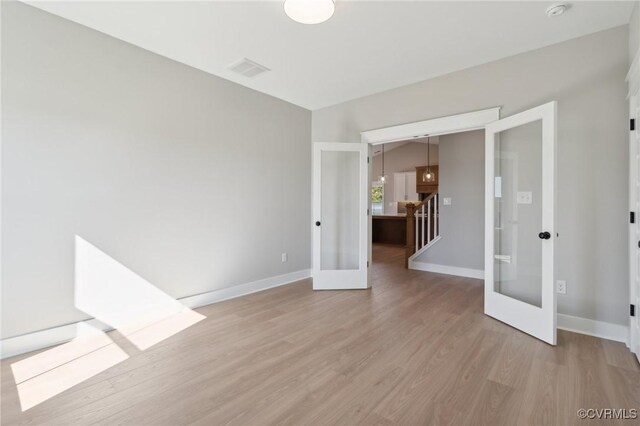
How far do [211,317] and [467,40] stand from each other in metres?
3.85

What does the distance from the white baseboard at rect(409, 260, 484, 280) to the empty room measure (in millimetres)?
1212

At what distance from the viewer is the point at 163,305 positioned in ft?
10.6

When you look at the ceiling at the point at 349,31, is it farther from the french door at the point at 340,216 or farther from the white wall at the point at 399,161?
the white wall at the point at 399,161

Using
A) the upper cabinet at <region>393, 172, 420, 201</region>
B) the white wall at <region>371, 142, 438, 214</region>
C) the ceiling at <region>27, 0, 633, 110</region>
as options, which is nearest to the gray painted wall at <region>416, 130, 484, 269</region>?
the ceiling at <region>27, 0, 633, 110</region>

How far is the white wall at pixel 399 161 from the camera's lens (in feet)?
32.4

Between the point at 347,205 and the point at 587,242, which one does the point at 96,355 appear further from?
the point at 587,242

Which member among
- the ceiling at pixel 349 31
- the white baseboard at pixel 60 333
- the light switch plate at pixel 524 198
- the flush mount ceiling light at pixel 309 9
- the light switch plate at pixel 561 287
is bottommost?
the white baseboard at pixel 60 333

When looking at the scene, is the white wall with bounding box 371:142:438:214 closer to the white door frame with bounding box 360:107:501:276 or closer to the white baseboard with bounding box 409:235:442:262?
the white baseboard with bounding box 409:235:442:262

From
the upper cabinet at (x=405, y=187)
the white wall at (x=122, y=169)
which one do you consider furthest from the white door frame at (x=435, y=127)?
the upper cabinet at (x=405, y=187)

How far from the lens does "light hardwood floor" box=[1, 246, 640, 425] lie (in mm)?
1700

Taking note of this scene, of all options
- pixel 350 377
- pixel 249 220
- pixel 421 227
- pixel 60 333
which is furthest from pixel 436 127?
pixel 60 333

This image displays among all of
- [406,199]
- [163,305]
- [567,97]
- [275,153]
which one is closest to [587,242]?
[567,97]

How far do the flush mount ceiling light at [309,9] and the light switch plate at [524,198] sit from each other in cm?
247

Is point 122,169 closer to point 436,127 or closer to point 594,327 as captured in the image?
point 436,127
